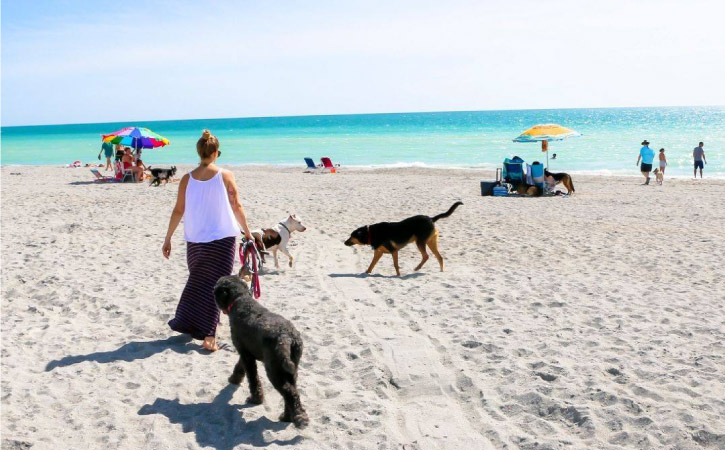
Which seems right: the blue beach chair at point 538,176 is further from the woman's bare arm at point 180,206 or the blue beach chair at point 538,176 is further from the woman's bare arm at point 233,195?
the woman's bare arm at point 180,206

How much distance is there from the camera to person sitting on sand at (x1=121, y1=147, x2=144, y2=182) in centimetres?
2039

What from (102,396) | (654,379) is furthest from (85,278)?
(654,379)

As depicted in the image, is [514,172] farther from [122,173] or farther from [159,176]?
[122,173]

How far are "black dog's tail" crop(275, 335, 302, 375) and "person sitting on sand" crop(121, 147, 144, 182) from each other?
60.1 ft

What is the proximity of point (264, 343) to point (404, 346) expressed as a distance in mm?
1888

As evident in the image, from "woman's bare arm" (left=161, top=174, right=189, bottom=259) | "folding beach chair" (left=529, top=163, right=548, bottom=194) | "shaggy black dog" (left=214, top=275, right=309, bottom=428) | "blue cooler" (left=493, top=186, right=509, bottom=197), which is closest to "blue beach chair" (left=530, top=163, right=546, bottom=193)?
"folding beach chair" (left=529, top=163, right=548, bottom=194)

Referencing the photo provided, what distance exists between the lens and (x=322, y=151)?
48125 millimetres

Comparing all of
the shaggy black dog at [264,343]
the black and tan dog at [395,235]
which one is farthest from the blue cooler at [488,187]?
the shaggy black dog at [264,343]

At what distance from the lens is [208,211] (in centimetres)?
491

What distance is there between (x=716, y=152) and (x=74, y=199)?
3665 centimetres

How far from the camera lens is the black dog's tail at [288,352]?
3744 mm

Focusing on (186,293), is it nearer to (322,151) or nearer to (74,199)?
(74,199)

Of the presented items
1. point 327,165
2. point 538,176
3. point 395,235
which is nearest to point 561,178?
point 538,176

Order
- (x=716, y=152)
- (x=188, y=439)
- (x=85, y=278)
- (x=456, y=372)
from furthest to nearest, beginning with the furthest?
1. (x=716, y=152)
2. (x=85, y=278)
3. (x=456, y=372)
4. (x=188, y=439)
